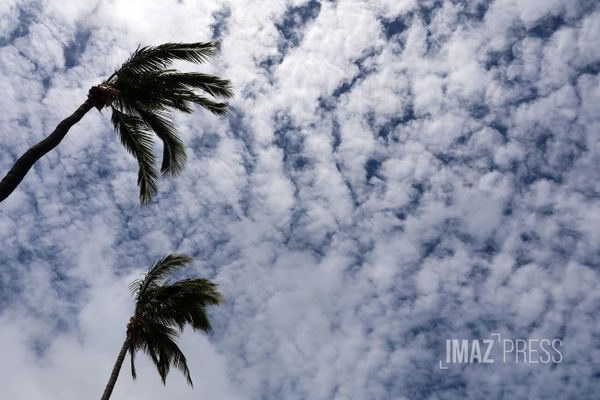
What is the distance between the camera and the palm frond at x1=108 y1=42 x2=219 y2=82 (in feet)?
43.0

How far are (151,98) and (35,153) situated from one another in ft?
11.3

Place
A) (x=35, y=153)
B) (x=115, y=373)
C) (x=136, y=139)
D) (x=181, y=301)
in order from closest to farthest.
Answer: (x=35, y=153)
(x=136, y=139)
(x=115, y=373)
(x=181, y=301)

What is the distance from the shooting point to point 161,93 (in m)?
13.2

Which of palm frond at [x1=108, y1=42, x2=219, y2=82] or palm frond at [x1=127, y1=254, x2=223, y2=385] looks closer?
palm frond at [x1=108, y1=42, x2=219, y2=82]

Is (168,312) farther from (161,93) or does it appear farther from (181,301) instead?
(161,93)

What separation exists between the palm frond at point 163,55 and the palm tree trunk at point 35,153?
1380 millimetres

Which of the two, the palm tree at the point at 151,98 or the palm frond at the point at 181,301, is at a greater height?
the palm tree at the point at 151,98

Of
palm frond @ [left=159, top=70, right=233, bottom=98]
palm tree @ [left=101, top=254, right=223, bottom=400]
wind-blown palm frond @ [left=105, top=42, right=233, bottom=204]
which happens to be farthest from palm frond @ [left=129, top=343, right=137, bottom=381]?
palm frond @ [left=159, top=70, right=233, bottom=98]

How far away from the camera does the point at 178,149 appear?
14336 mm

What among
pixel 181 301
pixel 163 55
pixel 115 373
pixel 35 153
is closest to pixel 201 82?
pixel 163 55

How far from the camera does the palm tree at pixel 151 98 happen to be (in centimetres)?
1295

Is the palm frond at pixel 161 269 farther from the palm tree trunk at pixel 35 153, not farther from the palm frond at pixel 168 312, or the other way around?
the palm tree trunk at pixel 35 153

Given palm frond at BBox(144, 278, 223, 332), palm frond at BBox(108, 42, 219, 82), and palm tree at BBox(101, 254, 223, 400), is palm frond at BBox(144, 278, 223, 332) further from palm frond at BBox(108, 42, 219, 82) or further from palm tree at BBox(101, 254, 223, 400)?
palm frond at BBox(108, 42, 219, 82)

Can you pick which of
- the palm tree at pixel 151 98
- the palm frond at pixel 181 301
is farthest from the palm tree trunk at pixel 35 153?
the palm frond at pixel 181 301
